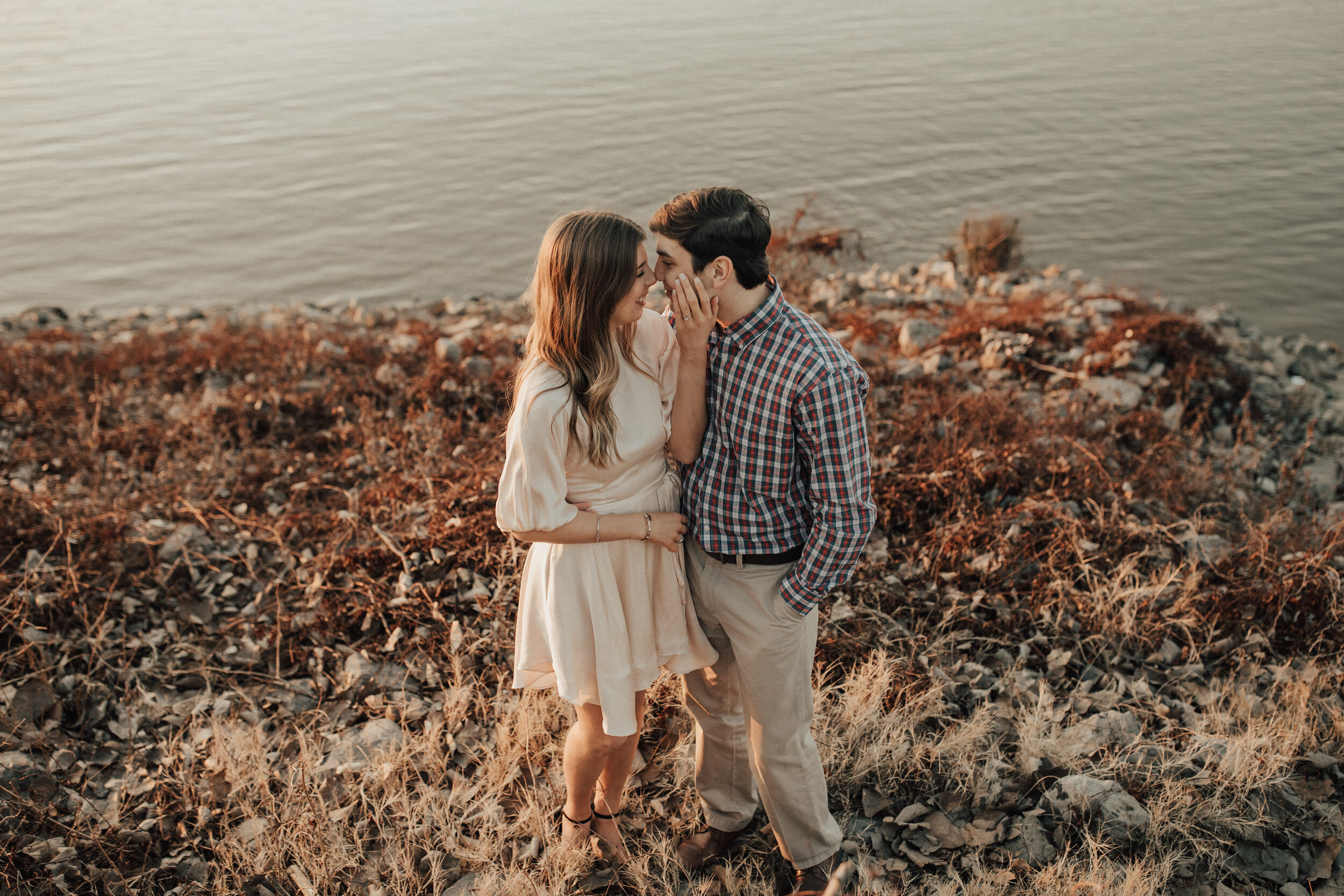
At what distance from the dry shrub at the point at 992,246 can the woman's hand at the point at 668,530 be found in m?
9.98

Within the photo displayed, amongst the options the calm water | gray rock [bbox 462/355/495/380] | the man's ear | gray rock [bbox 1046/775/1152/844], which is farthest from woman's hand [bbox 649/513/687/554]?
the calm water

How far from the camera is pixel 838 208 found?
46.8ft

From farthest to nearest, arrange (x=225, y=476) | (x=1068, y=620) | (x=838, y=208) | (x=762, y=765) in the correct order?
(x=838, y=208)
(x=225, y=476)
(x=1068, y=620)
(x=762, y=765)

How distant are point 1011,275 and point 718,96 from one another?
10.1 meters

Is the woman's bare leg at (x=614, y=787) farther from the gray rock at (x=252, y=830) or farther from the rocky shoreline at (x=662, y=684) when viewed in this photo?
the gray rock at (x=252, y=830)

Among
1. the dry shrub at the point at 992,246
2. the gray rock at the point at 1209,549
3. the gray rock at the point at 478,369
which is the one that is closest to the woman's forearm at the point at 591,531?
the gray rock at the point at 1209,549

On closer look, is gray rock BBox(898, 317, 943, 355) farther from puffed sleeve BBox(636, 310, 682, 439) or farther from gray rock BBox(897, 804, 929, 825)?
puffed sleeve BBox(636, 310, 682, 439)

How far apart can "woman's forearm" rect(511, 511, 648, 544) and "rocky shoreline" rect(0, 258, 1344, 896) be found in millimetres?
1371

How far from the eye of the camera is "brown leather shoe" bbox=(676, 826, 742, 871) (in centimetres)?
356

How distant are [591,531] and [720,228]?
42.4 inches

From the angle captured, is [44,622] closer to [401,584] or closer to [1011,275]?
[401,584]

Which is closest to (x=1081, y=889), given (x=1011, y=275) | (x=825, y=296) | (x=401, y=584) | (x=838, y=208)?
(x=401, y=584)

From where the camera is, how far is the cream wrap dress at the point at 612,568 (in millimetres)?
2893

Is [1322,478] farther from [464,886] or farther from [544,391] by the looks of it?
[464,886]
